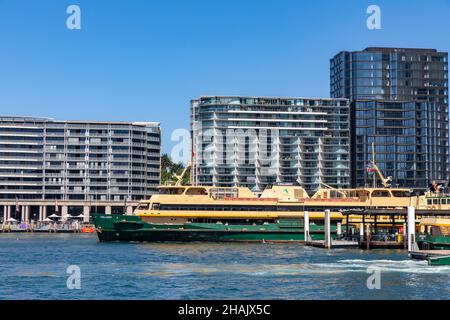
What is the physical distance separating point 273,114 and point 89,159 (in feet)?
160

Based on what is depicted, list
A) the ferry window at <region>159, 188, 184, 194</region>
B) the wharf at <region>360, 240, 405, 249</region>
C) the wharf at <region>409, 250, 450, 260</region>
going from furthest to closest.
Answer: the ferry window at <region>159, 188, 184, 194</region> → the wharf at <region>360, 240, 405, 249</region> → the wharf at <region>409, 250, 450, 260</region>

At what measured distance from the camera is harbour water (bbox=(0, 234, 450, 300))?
40875mm

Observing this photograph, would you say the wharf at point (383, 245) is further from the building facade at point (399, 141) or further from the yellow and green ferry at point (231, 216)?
the building facade at point (399, 141)

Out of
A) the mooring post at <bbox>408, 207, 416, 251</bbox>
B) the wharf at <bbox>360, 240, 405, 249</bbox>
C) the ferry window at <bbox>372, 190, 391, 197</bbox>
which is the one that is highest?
the ferry window at <bbox>372, 190, 391, 197</bbox>

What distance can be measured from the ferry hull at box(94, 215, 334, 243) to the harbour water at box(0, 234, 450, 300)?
24.1 meters

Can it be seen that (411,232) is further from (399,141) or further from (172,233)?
(399,141)

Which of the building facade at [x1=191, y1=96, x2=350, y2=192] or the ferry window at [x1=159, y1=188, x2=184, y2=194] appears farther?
the building facade at [x1=191, y1=96, x2=350, y2=192]

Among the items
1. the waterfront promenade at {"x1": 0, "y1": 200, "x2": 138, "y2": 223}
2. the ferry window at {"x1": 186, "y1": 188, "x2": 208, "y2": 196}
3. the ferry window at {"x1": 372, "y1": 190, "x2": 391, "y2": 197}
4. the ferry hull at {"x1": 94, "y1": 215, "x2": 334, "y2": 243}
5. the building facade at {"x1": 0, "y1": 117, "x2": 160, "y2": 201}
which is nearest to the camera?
the ferry hull at {"x1": 94, "y1": 215, "x2": 334, "y2": 243}

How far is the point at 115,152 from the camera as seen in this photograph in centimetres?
18650

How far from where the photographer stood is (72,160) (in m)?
185

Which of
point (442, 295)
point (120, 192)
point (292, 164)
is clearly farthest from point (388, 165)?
point (442, 295)

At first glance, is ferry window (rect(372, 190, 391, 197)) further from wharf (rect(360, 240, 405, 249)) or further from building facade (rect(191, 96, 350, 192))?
building facade (rect(191, 96, 350, 192))

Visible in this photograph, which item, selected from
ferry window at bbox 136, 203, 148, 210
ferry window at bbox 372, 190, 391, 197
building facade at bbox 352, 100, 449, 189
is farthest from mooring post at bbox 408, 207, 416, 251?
building facade at bbox 352, 100, 449, 189
